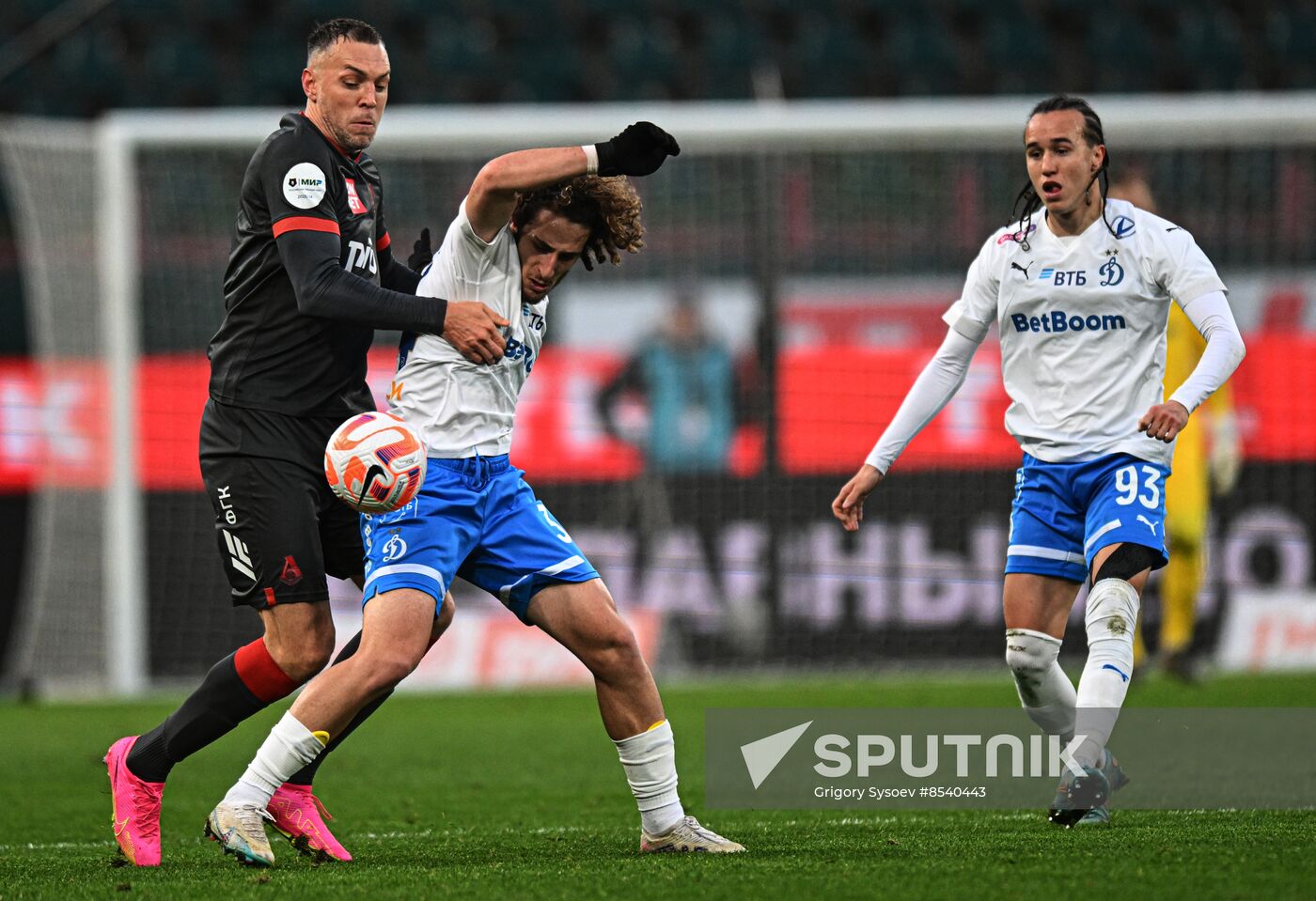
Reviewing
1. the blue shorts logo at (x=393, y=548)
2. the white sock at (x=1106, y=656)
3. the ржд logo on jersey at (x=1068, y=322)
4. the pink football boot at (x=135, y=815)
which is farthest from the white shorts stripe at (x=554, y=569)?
the ржд logo on jersey at (x=1068, y=322)

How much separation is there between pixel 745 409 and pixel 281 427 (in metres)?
7.20

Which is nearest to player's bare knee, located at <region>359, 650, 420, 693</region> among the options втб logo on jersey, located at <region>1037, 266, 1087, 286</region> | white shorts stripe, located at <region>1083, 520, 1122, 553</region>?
white shorts stripe, located at <region>1083, 520, 1122, 553</region>

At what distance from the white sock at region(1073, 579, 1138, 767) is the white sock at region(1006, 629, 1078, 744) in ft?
0.49

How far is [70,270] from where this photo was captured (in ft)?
36.2

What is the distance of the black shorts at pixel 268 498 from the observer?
470cm

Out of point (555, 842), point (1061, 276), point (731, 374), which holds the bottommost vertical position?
point (555, 842)

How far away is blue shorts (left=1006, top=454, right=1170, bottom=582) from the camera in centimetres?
497

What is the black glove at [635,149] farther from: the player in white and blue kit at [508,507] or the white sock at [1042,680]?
the white sock at [1042,680]

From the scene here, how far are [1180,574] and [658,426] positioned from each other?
379 centimetres

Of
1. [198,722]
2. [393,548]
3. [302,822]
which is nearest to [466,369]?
[393,548]

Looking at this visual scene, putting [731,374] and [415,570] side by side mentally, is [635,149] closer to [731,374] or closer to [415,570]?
[415,570]

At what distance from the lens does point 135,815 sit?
4.79 meters

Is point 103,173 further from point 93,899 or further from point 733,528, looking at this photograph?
point 93,899

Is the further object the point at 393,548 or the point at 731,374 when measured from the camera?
the point at 731,374
